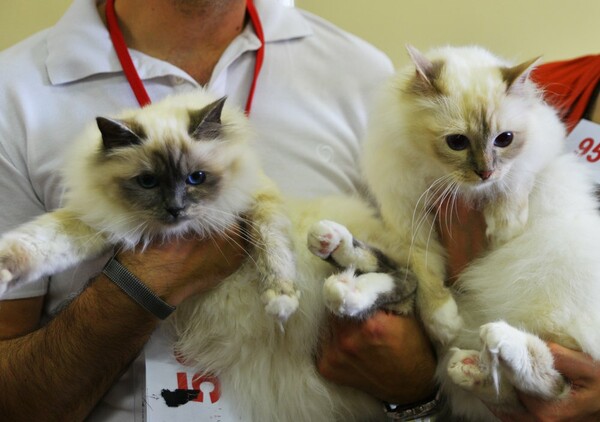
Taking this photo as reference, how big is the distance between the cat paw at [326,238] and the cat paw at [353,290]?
0.06 m

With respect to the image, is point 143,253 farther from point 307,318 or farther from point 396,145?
point 396,145

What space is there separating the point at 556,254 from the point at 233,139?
0.80m

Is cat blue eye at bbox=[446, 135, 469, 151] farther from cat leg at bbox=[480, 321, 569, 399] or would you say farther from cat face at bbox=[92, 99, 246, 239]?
cat face at bbox=[92, 99, 246, 239]

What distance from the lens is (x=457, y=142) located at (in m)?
1.17

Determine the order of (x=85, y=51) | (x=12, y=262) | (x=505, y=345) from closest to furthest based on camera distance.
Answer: (x=505, y=345) < (x=12, y=262) < (x=85, y=51)

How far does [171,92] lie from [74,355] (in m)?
0.75

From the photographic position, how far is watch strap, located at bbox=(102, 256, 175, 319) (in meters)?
1.19

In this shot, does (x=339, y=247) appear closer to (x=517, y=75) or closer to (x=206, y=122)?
(x=206, y=122)

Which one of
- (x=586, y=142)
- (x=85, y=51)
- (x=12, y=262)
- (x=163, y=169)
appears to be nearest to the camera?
(x=12, y=262)

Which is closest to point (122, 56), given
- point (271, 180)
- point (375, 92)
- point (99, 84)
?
point (99, 84)

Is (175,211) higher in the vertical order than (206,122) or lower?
lower

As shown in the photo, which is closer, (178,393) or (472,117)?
(472,117)

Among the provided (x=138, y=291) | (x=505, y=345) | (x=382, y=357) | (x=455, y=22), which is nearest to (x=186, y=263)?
(x=138, y=291)

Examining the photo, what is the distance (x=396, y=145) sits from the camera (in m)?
1.28
